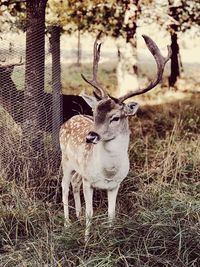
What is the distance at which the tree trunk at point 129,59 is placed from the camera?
13.2 meters

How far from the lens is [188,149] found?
7625mm

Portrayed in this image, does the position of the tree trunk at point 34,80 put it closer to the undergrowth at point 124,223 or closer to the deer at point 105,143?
the undergrowth at point 124,223

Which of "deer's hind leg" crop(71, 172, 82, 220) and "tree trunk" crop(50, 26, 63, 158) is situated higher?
"tree trunk" crop(50, 26, 63, 158)

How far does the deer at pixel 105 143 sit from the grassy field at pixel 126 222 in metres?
0.17

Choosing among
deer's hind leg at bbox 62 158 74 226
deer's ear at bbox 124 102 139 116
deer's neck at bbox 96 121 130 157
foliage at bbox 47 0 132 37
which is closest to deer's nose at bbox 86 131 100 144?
deer's neck at bbox 96 121 130 157

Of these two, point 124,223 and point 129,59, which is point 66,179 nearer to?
point 124,223

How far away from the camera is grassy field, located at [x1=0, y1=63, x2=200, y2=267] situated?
4613 millimetres

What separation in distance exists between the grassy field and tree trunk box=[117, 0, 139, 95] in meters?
6.01

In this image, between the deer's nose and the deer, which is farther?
the deer

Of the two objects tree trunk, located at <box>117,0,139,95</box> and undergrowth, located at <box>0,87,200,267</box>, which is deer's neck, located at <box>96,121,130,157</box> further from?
tree trunk, located at <box>117,0,139,95</box>

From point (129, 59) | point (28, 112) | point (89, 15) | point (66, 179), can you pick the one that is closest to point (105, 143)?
point (66, 179)

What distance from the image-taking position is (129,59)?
1391cm

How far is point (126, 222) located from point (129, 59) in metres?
9.25

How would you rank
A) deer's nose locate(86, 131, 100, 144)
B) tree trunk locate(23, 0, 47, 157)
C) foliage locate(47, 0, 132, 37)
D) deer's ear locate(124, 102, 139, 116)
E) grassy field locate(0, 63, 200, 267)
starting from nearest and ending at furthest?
grassy field locate(0, 63, 200, 267) < deer's nose locate(86, 131, 100, 144) < deer's ear locate(124, 102, 139, 116) < tree trunk locate(23, 0, 47, 157) < foliage locate(47, 0, 132, 37)
